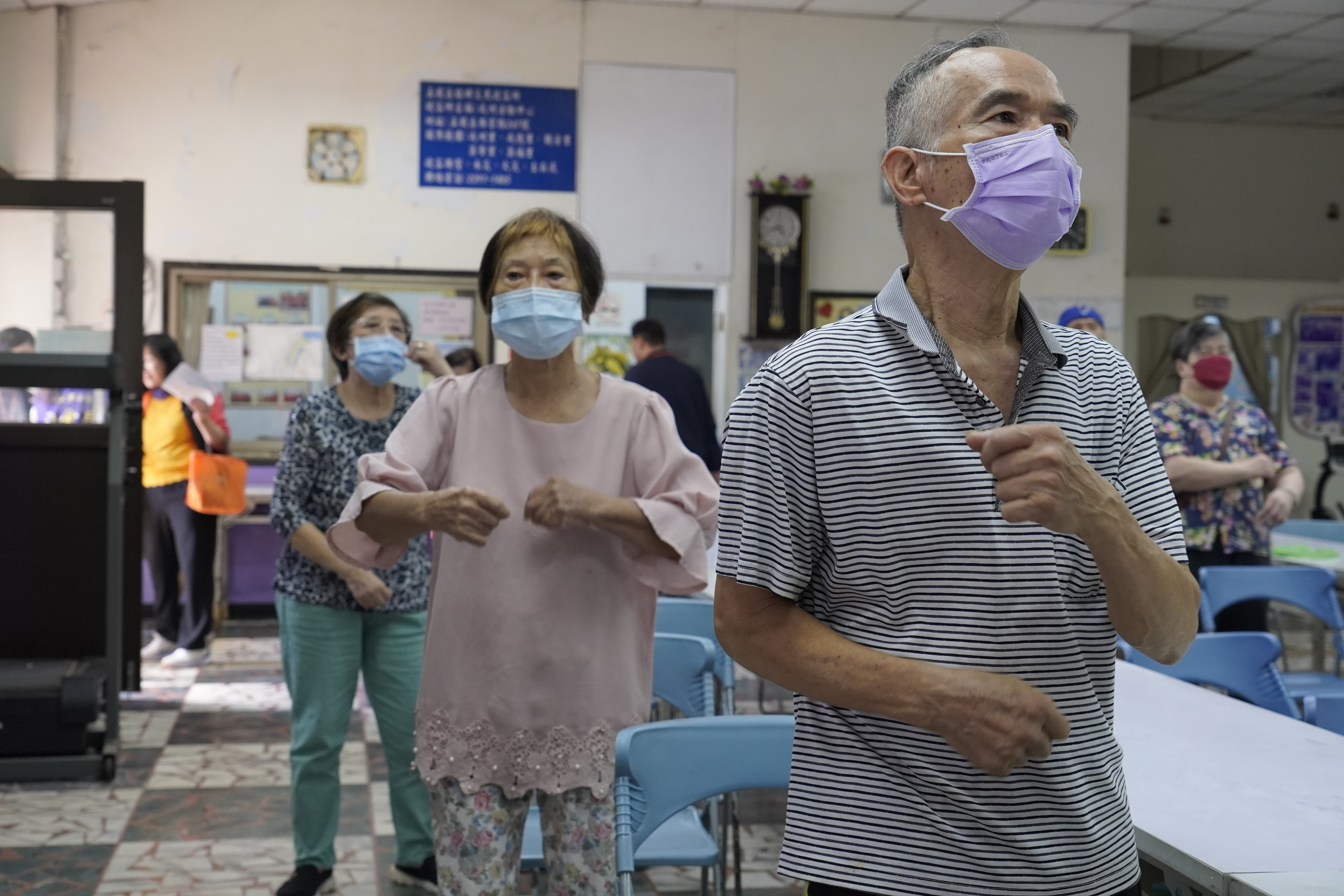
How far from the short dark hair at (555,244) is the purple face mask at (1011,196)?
1.07 meters

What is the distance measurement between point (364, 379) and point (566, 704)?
1.54 metres

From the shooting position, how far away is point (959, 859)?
1.11m

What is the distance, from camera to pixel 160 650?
6371 millimetres

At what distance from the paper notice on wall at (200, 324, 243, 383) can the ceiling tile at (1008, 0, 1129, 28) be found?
533 centimetres

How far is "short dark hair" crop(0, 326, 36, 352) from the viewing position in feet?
16.8

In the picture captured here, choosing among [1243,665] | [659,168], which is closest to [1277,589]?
[1243,665]

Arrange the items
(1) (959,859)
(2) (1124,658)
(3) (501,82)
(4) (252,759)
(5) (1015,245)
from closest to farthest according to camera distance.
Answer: (1) (959,859)
(5) (1015,245)
(2) (1124,658)
(4) (252,759)
(3) (501,82)

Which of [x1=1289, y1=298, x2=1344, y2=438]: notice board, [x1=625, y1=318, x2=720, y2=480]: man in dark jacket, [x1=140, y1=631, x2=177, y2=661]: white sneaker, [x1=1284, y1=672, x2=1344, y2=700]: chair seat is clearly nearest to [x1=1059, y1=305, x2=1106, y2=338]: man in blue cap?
[x1=1284, y1=672, x2=1344, y2=700]: chair seat

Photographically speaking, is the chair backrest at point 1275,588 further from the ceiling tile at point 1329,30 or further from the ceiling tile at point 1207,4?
the ceiling tile at point 1329,30

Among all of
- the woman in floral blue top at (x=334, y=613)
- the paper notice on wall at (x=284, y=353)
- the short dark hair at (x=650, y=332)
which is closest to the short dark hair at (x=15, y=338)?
the paper notice on wall at (x=284, y=353)

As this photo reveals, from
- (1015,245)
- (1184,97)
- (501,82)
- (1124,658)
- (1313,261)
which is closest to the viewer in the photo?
(1015,245)

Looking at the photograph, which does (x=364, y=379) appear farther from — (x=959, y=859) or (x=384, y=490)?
(x=959, y=859)

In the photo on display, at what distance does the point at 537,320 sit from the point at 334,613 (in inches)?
52.2

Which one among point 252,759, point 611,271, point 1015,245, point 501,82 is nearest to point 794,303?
point 611,271
